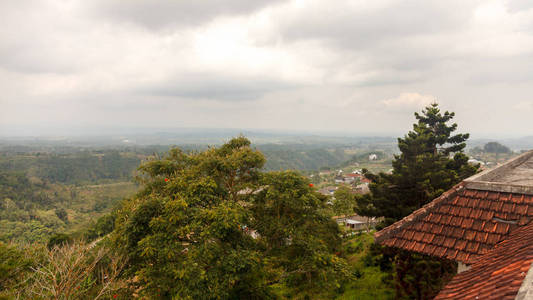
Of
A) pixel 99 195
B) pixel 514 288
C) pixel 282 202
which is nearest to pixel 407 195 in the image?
pixel 282 202

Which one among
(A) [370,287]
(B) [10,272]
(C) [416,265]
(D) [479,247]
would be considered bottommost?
(A) [370,287]

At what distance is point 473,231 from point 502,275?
238cm

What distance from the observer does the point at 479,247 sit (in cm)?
461

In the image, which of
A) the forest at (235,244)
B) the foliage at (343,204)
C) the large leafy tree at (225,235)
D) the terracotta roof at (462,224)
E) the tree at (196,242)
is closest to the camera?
the terracotta roof at (462,224)

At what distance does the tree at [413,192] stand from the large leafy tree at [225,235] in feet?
12.3

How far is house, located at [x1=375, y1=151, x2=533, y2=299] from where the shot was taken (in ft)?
11.6

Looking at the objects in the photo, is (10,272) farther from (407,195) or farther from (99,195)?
(99,195)

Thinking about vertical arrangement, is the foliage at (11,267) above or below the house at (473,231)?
below

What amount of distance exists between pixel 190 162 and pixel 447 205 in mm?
10041

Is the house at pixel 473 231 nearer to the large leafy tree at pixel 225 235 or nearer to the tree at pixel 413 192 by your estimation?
the large leafy tree at pixel 225 235

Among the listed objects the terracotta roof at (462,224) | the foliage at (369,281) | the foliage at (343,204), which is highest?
the terracotta roof at (462,224)

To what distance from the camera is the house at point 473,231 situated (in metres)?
3.52

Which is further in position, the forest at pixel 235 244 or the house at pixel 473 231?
the forest at pixel 235 244

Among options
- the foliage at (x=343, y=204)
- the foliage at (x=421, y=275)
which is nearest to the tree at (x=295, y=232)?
the foliage at (x=421, y=275)
